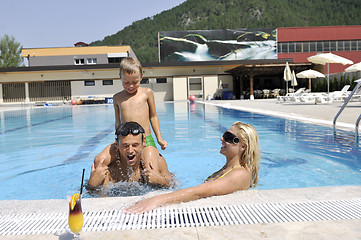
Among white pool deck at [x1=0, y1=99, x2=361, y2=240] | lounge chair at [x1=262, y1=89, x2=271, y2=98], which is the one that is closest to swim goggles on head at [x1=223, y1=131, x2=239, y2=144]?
white pool deck at [x1=0, y1=99, x2=361, y2=240]

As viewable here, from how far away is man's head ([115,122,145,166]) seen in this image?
264 cm

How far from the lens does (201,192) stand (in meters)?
2.24

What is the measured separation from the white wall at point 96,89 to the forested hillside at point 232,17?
4906 cm

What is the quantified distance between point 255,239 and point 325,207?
0.65m

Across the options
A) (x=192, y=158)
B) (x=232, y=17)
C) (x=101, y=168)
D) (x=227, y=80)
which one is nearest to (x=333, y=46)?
(x=227, y=80)

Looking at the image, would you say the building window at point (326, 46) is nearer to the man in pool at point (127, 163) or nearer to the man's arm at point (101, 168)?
the man in pool at point (127, 163)

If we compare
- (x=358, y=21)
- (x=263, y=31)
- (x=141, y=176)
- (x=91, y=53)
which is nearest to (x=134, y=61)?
(x=141, y=176)

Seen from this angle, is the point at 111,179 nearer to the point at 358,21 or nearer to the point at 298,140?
the point at 298,140

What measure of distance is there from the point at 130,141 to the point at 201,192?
0.76 metres

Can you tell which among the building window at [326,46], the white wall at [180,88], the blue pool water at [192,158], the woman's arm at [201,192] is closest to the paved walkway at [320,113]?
the blue pool water at [192,158]

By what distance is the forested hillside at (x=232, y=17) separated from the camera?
80.6m

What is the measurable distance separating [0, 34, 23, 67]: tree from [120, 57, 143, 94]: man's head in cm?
6577

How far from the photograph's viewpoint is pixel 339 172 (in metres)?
4.29

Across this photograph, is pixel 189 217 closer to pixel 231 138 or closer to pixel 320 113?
pixel 231 138
